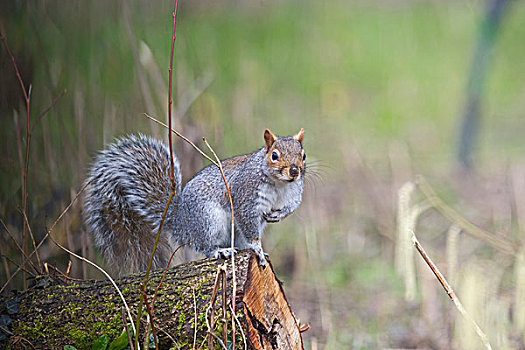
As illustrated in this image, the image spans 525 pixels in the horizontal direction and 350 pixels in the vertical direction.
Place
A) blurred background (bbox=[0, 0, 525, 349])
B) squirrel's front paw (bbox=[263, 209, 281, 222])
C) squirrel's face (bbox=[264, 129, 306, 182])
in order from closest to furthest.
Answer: squirrel's face (bbox=[264, 129, 306, 182]), squirrel's front paw (bbox=[263, 209, 281, 222]), blurred background (bbox=[0, 0, 525, 349])

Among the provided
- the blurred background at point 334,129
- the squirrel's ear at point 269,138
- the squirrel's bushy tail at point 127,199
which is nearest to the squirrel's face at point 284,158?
the squirrel's ear at point 269,138

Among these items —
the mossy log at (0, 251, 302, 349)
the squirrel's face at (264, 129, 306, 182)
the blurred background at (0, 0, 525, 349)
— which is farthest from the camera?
the blurred background at (0, 0, 525, 349)

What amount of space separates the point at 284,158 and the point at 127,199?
39 centimetres

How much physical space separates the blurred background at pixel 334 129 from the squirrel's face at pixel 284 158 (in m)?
0.11

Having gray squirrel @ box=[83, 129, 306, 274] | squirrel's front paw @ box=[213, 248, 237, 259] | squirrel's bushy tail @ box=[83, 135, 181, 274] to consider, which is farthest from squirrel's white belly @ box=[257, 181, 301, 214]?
squirrel's bushy tail @ box=[83, 135, 181, 274]

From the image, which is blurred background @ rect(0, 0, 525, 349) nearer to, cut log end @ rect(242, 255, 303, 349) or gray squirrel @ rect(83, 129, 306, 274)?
gray squirrel @ rect(83, 129, 306, 274)

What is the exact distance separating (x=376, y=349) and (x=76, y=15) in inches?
53.4

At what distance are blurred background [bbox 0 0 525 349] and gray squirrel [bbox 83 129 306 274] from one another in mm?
118

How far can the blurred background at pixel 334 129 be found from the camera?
1.48m

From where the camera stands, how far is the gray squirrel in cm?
120

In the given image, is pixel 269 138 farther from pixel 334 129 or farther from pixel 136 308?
pixel 334 129

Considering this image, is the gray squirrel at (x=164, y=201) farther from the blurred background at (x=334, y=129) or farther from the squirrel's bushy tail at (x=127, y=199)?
the blurred background at (x=334, y=129)

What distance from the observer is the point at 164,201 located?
4.28ft

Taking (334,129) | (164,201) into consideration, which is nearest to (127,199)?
(164,201)
